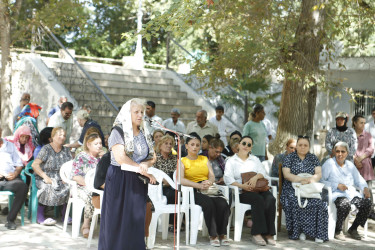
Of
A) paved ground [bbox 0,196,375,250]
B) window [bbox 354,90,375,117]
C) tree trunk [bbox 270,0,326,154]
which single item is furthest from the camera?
window [bbox 354,90,375,117]

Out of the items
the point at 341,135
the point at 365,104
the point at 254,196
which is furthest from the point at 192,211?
the point at 365,104

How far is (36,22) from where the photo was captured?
444 inches

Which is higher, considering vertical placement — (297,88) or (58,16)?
(58,16)

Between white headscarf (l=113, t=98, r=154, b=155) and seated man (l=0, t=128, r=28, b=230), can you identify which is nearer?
white headscarf (l=113, t=98, r=154, b=155)

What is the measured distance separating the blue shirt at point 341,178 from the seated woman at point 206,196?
1.81m

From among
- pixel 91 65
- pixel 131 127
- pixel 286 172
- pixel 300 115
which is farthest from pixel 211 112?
pixel 131 127

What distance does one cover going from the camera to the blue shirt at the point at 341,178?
8406 millimetres

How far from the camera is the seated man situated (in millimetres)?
7848

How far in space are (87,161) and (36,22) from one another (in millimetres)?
4468

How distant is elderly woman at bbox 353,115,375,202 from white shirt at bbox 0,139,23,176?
5.74 m

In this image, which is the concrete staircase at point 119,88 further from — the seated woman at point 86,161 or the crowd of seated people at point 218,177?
the seated woman at point 86,161

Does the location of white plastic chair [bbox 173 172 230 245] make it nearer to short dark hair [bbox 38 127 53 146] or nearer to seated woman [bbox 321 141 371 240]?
seated woman [bbox 321 141 371 240]

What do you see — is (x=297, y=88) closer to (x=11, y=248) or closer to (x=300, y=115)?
(x=300, y=115)

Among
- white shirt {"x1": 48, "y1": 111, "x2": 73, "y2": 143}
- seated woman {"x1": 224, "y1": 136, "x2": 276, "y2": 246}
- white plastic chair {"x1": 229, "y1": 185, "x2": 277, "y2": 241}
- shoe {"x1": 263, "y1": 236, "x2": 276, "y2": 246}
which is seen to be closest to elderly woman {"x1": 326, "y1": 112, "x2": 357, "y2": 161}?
seated woman {"x1": 224, "y1": 136, "x2": 276, "y2": 246}
